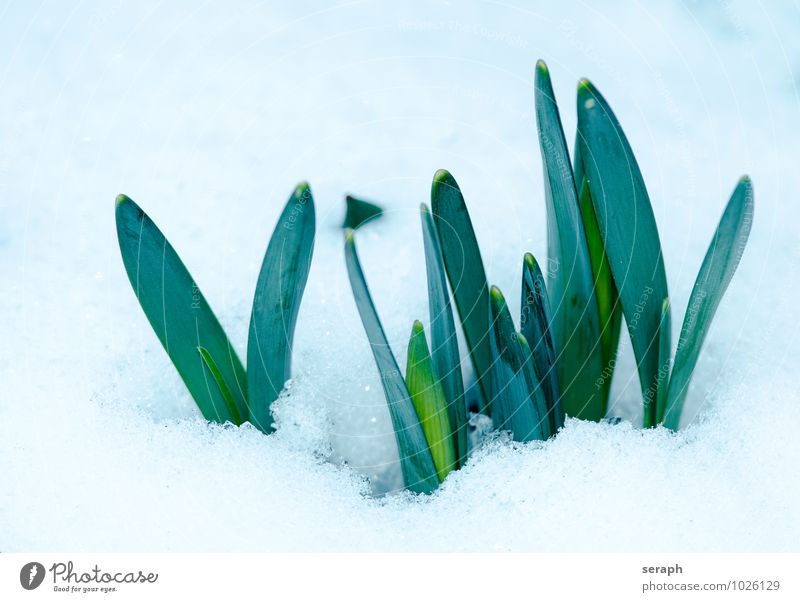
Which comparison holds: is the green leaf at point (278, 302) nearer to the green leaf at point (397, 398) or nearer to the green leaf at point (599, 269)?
the green leaf at point (397, 398)

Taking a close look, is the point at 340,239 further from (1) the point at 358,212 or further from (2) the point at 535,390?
(2) the point at 535,390

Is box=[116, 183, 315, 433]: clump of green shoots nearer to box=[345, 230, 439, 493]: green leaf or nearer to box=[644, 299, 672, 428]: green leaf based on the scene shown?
box=[345, 230, 439, 493]: green leaf

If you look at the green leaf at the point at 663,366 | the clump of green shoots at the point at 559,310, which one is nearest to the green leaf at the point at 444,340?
the clump of green shoots at the point at 559,310

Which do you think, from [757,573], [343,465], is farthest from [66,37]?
[757,573]

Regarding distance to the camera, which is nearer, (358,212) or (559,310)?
(559,310)

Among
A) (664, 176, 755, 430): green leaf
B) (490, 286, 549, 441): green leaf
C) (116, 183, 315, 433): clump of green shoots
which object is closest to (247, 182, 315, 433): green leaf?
(116, 183, 315, 433): clump of green shoots

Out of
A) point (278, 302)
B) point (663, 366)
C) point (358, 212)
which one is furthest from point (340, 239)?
point (663, 366)

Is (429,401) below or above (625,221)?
below
